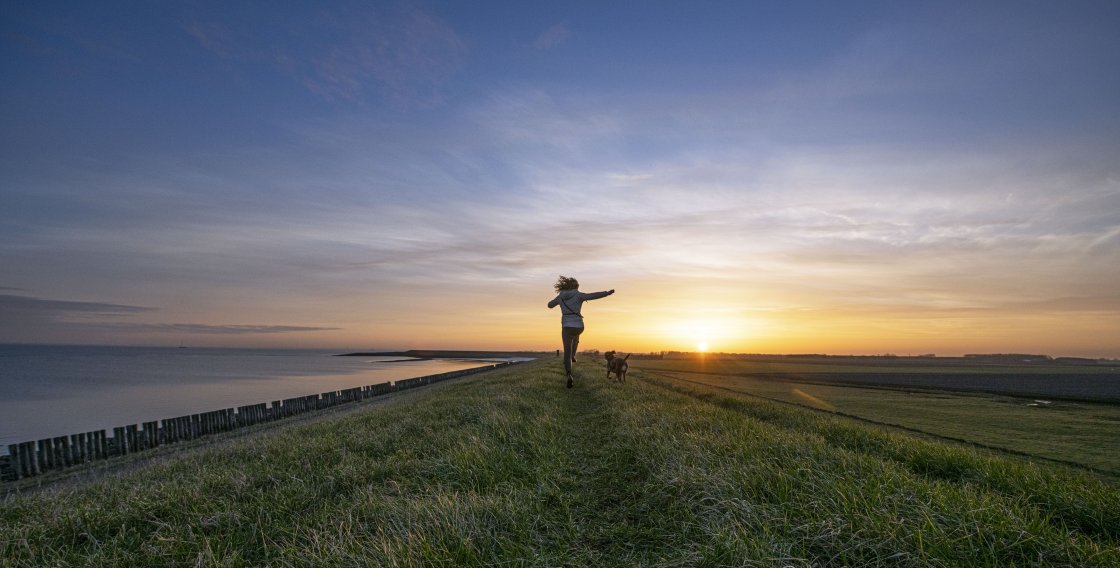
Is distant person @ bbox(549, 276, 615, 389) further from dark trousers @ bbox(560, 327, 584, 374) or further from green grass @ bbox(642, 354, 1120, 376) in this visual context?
green grass @ bbox(642, 354, 1120, 376)

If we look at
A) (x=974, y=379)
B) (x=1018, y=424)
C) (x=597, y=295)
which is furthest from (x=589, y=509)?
(x=974, y=379)

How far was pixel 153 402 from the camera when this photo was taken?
143ft

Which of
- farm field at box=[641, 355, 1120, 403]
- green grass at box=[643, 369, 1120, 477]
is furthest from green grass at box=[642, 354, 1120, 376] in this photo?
green grass at box=[643, 369, 1120, 477]

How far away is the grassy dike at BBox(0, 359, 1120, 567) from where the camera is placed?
3312mm

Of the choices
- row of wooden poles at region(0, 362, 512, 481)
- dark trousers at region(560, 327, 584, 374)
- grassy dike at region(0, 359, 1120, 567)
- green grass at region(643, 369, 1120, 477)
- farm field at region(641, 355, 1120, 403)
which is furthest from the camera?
farm field at region(641, 355, 1120, 403)

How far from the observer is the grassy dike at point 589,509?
3312 millimetres

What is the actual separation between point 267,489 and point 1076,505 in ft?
26.6

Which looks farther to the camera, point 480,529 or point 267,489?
point 267,489

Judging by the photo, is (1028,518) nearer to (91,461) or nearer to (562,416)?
(562,416)

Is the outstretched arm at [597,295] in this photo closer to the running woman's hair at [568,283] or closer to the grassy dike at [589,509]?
the running woman's hair at [568,283]

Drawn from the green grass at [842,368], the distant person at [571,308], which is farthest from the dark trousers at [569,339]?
A: the green grass at [842,368]

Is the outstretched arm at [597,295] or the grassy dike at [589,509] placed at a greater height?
the outstretched arm at [597,295]

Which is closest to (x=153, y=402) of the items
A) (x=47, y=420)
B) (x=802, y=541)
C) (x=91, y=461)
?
(x=47, y=420)

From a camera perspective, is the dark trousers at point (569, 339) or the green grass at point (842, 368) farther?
the green grass at point (842, 368)
